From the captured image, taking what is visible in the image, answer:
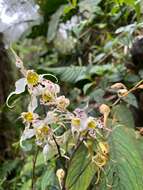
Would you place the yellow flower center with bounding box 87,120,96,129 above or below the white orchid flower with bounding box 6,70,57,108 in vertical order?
below

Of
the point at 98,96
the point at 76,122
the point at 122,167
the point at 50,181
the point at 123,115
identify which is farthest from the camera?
the point at 98,96

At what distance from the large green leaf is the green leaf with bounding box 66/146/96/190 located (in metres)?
0.02

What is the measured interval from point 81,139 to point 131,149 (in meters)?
0.16

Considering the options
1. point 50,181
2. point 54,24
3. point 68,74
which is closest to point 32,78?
point 50,181

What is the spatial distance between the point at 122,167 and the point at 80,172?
7 centimetres

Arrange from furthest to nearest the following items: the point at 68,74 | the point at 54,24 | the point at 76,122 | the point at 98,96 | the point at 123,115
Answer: the point at 54,24
the point at 68,74
the point at 98,96
the point at 123,115
the point at 76,122

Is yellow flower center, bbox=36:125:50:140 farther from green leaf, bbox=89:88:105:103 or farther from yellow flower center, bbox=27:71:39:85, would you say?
green leaf, bbox=89:88:105:103

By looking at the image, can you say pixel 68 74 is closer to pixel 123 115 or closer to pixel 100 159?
pixel 123 115

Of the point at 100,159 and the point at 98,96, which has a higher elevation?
the point at 98,96

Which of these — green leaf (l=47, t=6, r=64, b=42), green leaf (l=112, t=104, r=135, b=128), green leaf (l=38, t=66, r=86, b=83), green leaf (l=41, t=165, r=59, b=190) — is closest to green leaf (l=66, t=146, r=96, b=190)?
green leaf (l=41, t=165, r=59, b=190)

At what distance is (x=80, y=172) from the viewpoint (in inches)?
31.8

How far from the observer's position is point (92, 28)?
193 centimetres

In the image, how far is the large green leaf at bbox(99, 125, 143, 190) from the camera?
786mm

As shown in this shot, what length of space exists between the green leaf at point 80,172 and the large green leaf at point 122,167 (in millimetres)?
25
